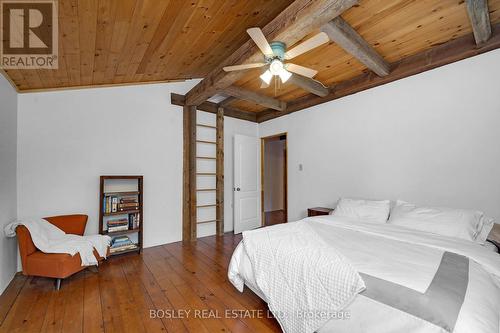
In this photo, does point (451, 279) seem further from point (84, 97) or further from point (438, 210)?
point (84, 97)

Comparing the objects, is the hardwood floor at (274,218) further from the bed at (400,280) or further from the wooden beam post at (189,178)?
the bed at (400,280)

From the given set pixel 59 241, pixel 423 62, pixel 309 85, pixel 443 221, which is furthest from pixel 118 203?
pixel 423 62

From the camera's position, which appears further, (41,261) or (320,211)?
(320,211)

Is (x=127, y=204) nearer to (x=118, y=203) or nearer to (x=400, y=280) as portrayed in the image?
(x=118, y=203)

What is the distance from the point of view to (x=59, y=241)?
2.62 m

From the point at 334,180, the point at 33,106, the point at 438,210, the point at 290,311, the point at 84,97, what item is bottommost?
the point at 290,311

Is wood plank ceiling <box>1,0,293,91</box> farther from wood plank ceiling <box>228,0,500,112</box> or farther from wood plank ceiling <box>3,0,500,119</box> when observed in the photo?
wood plank ceiling <box>228,0,500,112</box>

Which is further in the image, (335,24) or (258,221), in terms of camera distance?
(258,221)

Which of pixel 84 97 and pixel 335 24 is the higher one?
pixel 335 24

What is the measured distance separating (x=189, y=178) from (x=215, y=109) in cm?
155

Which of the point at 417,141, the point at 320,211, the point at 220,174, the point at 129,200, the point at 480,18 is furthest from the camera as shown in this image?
the point at 220,174

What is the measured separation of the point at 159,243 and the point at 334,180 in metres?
3.17

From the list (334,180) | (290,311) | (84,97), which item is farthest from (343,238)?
(84,97)

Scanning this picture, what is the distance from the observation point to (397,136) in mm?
2990
